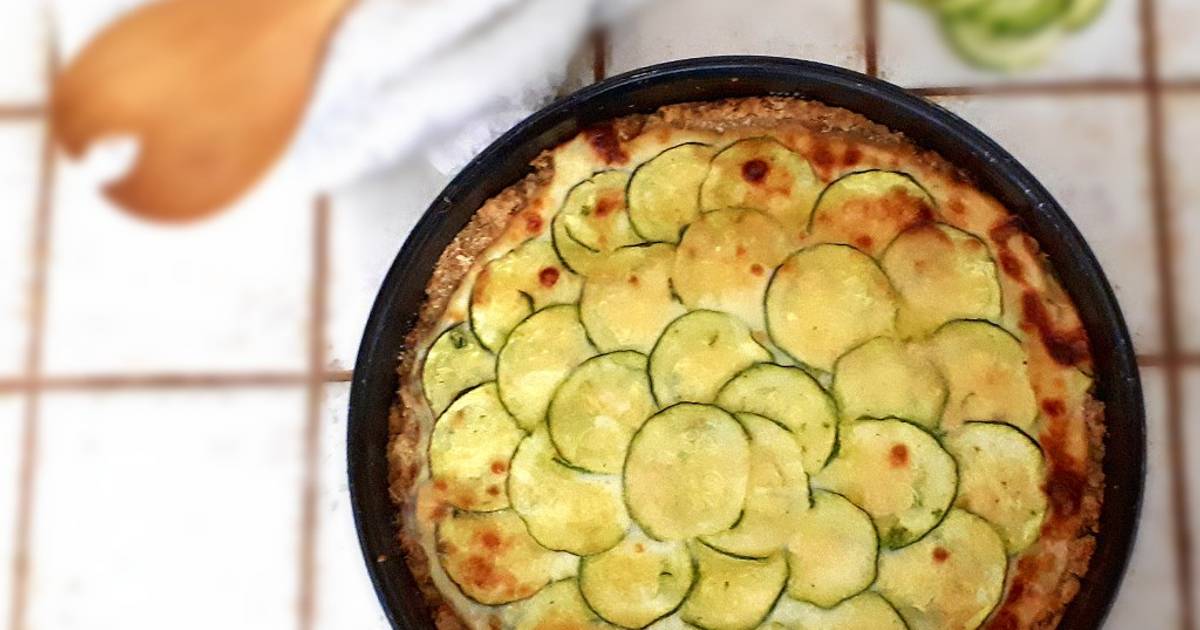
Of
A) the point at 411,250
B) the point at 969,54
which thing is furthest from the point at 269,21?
the point at 969,54

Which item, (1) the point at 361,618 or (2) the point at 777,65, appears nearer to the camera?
(2) the point at 777,65

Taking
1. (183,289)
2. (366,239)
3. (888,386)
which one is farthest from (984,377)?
(183,289)

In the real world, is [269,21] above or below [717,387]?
above

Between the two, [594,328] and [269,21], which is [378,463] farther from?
[269,21]

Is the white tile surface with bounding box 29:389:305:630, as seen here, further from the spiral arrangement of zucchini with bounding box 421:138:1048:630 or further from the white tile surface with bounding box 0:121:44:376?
the spiral arrangement of zucchini with bounding box 421:138:1048:630

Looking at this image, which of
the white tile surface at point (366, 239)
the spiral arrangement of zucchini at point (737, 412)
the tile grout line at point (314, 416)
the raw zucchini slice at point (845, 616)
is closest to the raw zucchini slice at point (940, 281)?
the spiral arrangement of zucchini at point (737, 412)

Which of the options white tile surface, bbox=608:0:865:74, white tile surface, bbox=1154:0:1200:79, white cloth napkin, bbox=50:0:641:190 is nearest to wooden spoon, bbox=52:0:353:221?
white cloth napkin, bbox=50:0:641:190

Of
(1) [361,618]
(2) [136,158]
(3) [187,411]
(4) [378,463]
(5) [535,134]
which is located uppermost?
(2) [136,158]
